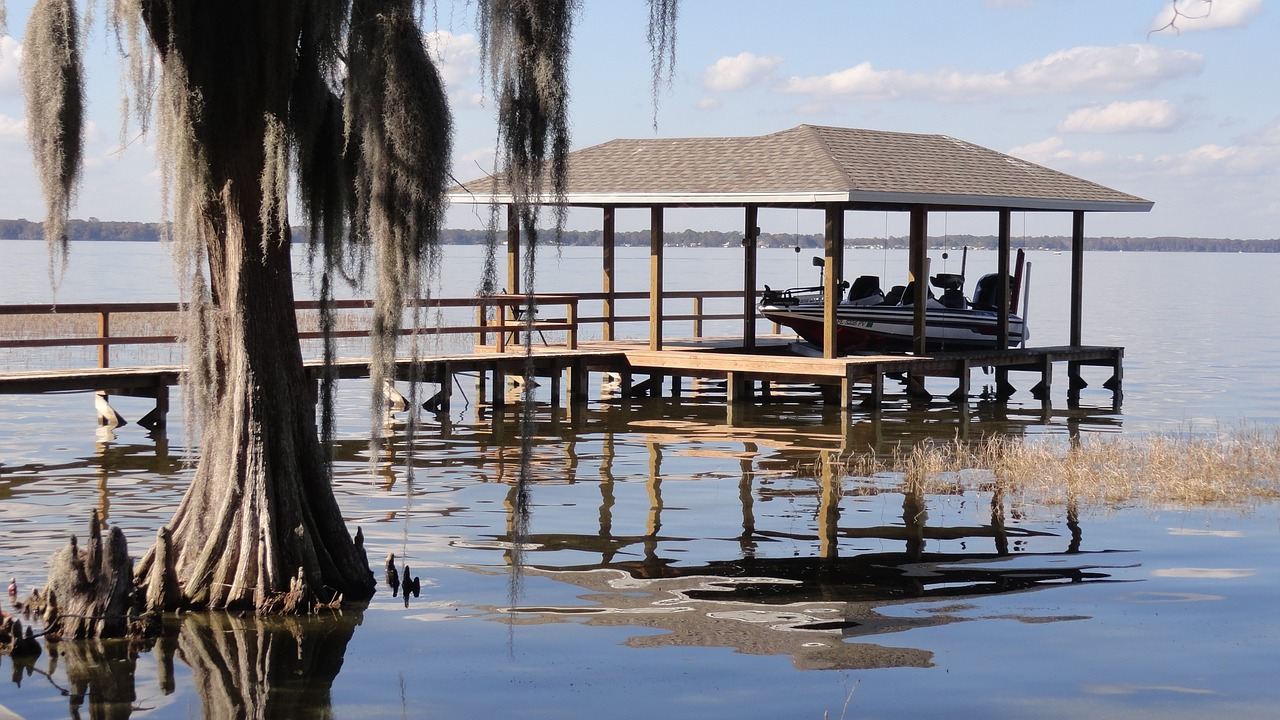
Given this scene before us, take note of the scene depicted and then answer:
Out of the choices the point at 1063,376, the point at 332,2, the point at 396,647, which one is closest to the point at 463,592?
the point at 396,647

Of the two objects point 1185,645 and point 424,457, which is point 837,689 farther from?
point 424,457

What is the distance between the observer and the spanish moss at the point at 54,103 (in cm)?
862

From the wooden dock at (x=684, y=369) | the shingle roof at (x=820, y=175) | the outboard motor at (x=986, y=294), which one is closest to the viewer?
the wooden dock at (x=684, y=369)

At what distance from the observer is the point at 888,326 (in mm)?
25094

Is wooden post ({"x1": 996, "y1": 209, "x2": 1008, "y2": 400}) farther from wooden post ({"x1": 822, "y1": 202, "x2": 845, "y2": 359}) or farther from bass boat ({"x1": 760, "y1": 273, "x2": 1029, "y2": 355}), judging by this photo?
wooden post ({"x1": 822, "y1": 202, "x2": 845, "y2": 359})

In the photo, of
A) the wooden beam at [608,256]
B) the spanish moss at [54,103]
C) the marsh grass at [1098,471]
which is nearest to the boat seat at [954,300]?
the wooden beam at [608,256]

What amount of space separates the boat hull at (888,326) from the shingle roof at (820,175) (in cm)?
205

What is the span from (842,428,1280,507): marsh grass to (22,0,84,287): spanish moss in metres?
9.55

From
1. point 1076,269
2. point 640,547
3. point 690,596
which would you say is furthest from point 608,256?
point 690,596

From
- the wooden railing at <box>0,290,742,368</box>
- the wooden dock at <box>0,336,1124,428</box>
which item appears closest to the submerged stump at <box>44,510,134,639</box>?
the wooden railing at <box>0,290,742,368</box>

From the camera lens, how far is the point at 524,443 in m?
7.76

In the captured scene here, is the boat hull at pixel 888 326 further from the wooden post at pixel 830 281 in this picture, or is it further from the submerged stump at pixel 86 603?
the submerged stump at pixel 86 603

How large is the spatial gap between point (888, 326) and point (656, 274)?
4249 mm

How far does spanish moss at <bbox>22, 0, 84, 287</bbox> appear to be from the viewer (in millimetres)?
8625
